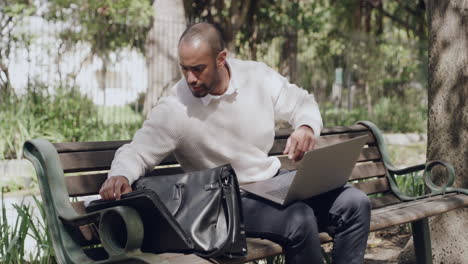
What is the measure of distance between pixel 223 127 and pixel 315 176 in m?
0.51

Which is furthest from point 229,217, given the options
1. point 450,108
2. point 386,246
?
point 386,246

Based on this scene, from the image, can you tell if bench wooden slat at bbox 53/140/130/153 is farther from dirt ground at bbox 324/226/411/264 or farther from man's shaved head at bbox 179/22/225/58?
dirt ground at bbox 324/226/411/264

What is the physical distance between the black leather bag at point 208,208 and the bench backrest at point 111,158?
356 mm

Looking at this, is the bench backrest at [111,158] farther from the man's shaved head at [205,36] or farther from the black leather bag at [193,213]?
the man's shaved head at [205,36]

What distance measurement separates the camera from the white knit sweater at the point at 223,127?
304cm

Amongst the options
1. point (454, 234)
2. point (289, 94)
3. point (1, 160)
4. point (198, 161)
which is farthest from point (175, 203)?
point (1, 160)

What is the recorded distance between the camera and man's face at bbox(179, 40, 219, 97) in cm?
295

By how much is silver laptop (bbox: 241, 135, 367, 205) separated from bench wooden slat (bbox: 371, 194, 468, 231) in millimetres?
338

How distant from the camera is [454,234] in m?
4.19

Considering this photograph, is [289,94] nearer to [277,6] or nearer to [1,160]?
[1,160]

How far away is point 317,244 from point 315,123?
63 centimetres

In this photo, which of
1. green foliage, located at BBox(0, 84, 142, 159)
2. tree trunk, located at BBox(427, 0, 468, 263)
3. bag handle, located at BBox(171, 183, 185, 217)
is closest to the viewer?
bag handle, located at BBox(171, 183, 185, 217)

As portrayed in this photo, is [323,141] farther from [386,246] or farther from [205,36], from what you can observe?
Answer: [205,36]

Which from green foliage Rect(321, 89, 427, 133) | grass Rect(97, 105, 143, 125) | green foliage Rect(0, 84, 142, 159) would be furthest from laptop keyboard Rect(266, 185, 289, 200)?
green foliage Rect(321, 89, 427, 133)
